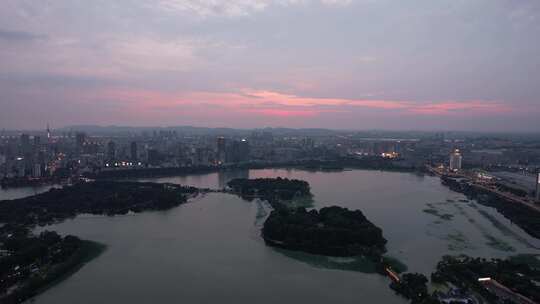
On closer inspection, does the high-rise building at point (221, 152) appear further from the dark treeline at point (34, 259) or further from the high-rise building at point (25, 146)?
the dark treeline at point (34, 259)

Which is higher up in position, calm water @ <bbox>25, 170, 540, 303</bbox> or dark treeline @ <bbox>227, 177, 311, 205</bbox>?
dark treeline @ <bbox>227, 177, 311, 205</bbox>

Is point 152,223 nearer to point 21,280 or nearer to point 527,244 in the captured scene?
point 21,280

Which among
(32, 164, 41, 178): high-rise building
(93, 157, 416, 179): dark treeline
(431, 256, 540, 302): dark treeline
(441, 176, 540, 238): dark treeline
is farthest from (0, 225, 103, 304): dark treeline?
(93, 157, 416, 179): dark treeline

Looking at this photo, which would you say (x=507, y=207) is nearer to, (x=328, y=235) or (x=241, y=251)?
(x=328, y=235)

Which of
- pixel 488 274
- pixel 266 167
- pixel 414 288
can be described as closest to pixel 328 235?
pixel 414 288

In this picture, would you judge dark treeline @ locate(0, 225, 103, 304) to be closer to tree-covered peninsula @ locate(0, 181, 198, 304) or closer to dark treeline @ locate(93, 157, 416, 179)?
tree-covered peninsula @ locate(0, 181, 198, 304)
